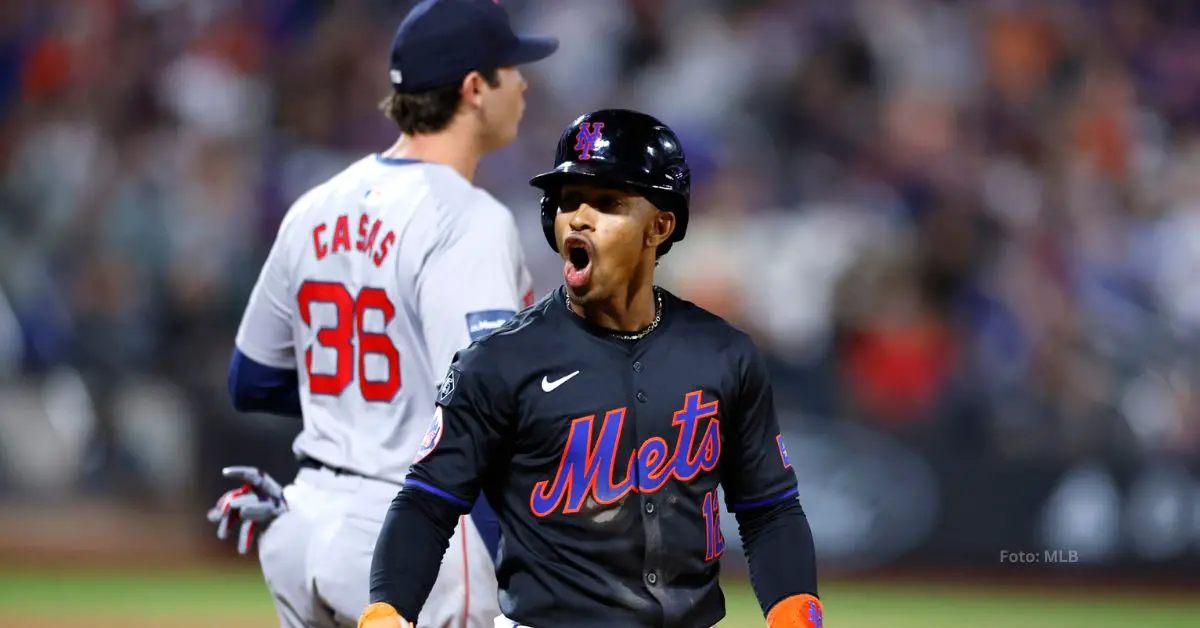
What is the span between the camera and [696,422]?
297 centimetres

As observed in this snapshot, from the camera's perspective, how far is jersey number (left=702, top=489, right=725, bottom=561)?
300 centimetres

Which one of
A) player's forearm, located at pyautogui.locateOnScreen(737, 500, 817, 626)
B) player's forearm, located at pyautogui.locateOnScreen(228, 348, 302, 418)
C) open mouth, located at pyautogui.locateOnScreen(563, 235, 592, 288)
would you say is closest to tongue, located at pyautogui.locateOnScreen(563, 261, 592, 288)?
open mouth, located at pyautogui.locateOnScreen(563, 235, 592, 288)

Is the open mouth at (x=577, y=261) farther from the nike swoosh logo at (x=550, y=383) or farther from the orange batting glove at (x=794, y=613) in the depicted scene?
the orange batting glove at (x=794, y=613)

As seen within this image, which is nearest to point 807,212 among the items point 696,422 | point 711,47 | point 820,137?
point 820,137

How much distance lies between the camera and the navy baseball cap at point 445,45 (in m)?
3.94

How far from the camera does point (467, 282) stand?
3.55 meters

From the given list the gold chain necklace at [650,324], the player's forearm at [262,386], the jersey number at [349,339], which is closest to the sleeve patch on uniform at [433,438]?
the gold chain necklace at [650,324]

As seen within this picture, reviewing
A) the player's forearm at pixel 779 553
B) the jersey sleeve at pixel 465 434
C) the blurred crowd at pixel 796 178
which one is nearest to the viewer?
the jersey sleeve at pixel 465 434

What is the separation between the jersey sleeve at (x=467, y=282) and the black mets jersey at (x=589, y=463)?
0.50 m

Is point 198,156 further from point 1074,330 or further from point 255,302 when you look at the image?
point 255,302

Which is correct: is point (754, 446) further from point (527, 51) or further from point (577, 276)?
point (527, 51)

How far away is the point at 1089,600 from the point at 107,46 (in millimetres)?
7665

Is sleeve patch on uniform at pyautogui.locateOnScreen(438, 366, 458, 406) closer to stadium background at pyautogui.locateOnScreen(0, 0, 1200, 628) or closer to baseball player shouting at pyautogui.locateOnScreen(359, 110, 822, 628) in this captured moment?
baseball player shouting at pyautogui.locateOnScreen(359, 110, 822, 628)

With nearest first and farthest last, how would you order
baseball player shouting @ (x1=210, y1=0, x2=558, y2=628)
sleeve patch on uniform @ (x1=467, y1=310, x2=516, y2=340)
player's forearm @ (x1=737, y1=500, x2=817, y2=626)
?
player's forearm @ (x1=737, y1=500, x2=817, y2=626), sleeve patch on uniform @ (x1=467, y1=310, x2=516, y2=340), baseball player shouting @ (x1=210, y1=0, x2=558, y2=628)
